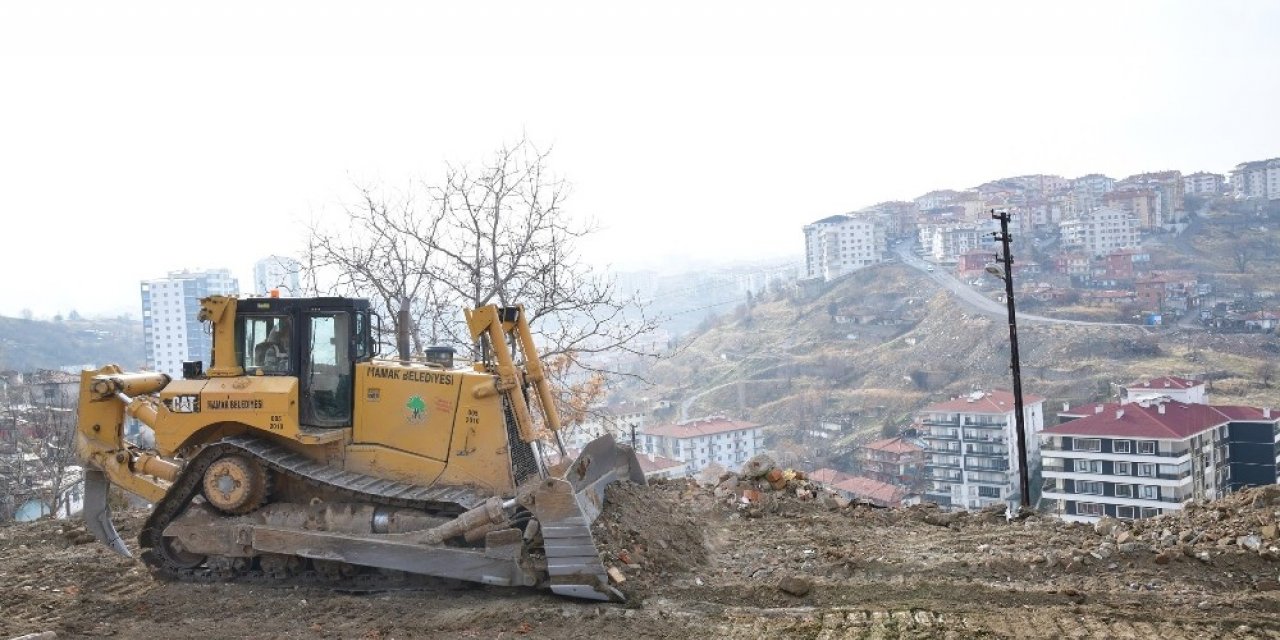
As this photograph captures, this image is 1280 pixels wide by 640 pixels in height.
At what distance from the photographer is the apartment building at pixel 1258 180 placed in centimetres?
10081

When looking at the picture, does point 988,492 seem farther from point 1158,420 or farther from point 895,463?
point 1158,420

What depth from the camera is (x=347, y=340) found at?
30.2 feet

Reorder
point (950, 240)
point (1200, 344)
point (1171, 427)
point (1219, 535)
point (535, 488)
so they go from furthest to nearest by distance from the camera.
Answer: point (950, 240) → point (1200, 344) → point (1171, 427) → point (1219, 535) → point (535, 488)

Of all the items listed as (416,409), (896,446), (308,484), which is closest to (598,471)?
(416,409)

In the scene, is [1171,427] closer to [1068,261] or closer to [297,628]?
[297,628]

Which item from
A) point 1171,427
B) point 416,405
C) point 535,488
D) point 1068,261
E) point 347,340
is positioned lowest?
point 1171,427

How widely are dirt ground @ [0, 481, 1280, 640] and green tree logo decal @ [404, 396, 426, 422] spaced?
5.09 ft

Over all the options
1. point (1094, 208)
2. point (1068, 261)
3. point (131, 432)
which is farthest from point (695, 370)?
point (131, 432)

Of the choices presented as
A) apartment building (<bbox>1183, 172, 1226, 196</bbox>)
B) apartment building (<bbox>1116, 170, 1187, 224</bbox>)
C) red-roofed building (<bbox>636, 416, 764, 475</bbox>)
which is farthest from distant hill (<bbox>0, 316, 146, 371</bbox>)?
apartment building (<bbox>1183, 172, 1226, 196</bbox>)

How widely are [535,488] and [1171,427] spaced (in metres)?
23.5

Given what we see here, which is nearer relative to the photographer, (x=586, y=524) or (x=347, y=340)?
(x=586, y=524)

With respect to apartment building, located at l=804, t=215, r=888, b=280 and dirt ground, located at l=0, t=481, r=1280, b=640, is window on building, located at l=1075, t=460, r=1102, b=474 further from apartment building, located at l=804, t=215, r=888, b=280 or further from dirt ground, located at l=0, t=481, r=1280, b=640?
apartment building, located at l=804, t=215, r=888, b=280

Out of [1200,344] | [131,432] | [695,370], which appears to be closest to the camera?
[131,432]

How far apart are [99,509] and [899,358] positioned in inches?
2457
